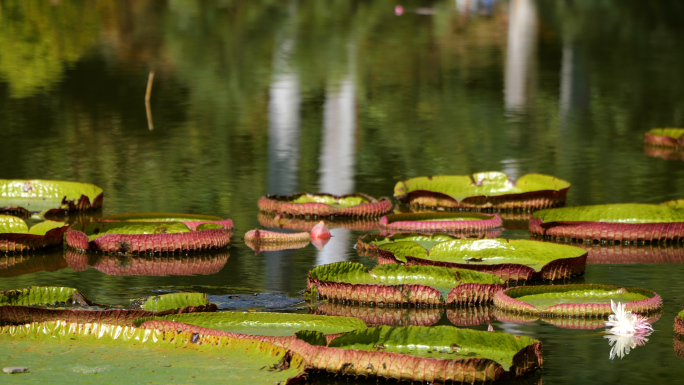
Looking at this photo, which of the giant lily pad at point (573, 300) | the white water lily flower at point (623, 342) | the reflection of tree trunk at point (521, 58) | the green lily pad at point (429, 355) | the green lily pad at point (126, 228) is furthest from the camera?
the reflection of tree trunk at point (521, 58)

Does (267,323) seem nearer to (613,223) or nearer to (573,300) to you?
(573,300)

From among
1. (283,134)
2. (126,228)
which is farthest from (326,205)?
(283,134)

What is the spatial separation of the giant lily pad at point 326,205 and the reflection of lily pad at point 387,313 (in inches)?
112

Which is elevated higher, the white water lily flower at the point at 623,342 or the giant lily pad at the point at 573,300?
the giant lily pad at the point at 573,300

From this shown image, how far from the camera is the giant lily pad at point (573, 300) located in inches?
234

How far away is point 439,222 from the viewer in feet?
27.5

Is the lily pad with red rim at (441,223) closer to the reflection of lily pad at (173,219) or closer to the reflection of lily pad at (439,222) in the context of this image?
the reflection of lily pad at (439,222)

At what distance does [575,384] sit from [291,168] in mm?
7201

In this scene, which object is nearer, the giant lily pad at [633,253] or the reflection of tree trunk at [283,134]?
the giant lily pad at [633,253]

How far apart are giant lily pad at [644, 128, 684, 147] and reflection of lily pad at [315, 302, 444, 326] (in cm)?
786

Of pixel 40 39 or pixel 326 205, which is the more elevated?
pixel 40 39

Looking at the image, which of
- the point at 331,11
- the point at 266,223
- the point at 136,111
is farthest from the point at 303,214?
the point at 331,11

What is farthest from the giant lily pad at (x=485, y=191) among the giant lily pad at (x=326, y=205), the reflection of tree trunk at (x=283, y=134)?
the reflection of tree trunk at (x=283, y=134)

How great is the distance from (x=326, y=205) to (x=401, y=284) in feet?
9.66
